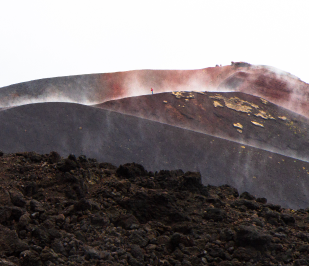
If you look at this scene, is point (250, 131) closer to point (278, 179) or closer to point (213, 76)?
point (278, 179)

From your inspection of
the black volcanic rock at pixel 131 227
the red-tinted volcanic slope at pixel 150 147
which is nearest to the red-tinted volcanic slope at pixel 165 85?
the red-tinted volcanic slope at pixel 150 147

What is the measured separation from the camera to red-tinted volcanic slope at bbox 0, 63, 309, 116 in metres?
15.1

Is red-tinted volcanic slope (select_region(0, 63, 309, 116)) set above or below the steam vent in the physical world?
above

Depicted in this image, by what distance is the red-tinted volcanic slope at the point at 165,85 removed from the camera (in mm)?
15086

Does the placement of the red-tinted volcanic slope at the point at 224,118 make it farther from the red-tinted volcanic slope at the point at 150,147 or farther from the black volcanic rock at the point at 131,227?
the black volcanic rock at the point at 131,227

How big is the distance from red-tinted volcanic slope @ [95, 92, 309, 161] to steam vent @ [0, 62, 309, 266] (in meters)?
0.05

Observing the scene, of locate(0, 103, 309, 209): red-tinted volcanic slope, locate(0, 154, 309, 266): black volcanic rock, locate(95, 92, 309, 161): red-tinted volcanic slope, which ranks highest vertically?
locate(95, 92, 309, 161): red-tinted volcanic slope

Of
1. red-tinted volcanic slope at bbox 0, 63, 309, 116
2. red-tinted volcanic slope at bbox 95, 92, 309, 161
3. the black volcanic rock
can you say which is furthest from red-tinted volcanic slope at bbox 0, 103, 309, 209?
the black volcanic rock

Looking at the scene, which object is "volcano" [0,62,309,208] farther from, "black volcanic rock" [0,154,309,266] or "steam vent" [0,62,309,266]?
"black volcanic rock" [0,154,309,266]

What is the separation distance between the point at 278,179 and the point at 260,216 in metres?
6.50

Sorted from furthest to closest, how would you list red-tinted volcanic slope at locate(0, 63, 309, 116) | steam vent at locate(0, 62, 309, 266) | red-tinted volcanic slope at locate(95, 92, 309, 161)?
red-tinted volcanic slope at locate(0, 63, 309, 116) → red-tinted volcanic slope at locate(95, 92, 309, 161) → steam vent at locate(0, 62, 309, 266)

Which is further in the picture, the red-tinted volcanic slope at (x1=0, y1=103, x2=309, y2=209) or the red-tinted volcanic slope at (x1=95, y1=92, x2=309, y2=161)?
the red-tinted volcanic slope at (x1=95, y1=92, x2=309, y2=161)

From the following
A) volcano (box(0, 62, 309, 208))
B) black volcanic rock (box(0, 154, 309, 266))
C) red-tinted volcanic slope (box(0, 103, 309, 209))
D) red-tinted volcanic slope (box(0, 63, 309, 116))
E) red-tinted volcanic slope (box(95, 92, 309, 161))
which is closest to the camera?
black volcanic rock (box(0, 154, 309, 266))

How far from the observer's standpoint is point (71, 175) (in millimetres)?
5488
